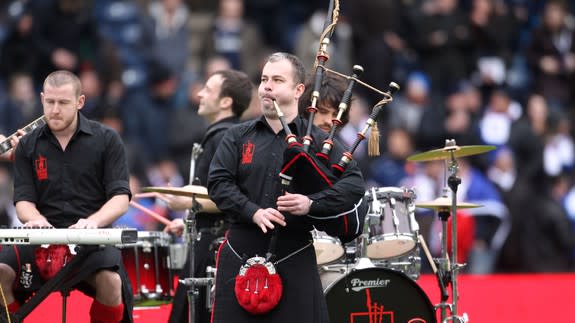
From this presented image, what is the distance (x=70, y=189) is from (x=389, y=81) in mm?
10340

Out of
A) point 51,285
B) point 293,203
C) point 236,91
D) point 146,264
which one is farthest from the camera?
point 236,91

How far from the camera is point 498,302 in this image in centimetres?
1360

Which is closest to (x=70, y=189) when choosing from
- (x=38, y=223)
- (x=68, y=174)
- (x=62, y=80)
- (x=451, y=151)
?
(x=68, y=174)

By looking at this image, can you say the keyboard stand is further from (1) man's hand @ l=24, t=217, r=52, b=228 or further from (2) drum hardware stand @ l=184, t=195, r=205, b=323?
(2) drum hardware stand @ l=184, t=195, r=205, b=323

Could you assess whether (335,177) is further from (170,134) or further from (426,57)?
(426,57)

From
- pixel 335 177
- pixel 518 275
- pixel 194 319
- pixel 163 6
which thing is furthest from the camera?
pixel 163 6

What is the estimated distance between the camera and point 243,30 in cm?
1906

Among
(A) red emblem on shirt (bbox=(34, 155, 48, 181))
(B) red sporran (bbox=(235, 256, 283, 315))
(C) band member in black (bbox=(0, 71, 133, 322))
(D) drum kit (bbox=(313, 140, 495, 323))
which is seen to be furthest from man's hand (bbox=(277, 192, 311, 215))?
(A) red emblem on shirt (bbox=(34, 155, 48, 181))

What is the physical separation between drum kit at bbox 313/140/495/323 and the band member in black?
1.51 m

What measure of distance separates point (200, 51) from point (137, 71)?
4.49 ft

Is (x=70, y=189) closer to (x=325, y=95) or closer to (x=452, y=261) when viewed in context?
(x=325, y=95)

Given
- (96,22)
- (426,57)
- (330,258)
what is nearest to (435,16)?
(426,57)

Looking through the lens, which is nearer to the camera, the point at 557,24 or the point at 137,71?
the point at 137,71

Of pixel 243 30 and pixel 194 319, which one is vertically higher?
pixel 243 30
